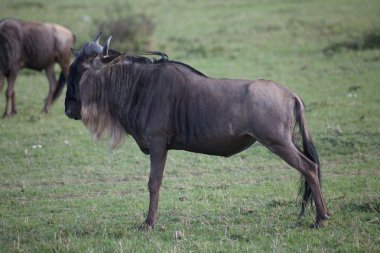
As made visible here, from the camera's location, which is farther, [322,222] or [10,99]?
[10,99]

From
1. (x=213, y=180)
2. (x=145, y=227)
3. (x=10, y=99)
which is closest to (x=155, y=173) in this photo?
(x=145, y=227)

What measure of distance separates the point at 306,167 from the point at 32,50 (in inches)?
364

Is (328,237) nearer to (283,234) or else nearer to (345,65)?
(283,234)

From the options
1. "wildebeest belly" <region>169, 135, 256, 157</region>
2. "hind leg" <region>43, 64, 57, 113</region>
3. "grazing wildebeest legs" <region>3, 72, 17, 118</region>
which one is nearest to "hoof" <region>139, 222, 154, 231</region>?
"wildebeest belly" <region>169, 135, 256, 157</region>

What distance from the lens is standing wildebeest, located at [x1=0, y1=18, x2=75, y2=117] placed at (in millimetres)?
13641

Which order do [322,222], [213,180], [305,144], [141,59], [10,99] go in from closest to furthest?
1. [322,222]
2. [305,144]
3. [141,59]
4. [213,180]
5. [10,99]

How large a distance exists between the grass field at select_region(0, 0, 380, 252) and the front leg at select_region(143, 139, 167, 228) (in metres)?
0.14

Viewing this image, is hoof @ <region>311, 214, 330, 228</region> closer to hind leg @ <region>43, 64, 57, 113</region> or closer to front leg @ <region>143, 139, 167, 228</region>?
front leg @ <region>143, 139, 167, 228</region>

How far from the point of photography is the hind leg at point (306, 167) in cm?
624

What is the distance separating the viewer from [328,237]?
591 centimetres

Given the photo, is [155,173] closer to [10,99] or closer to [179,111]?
[179,111]

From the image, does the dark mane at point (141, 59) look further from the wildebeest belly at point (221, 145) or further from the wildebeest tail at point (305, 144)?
the wildebeest tail at point (305, 144)

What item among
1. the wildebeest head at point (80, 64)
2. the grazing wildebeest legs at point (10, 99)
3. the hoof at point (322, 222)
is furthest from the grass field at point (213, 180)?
the wildebeest head at point (80, 64)

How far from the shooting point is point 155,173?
6.65 metres
